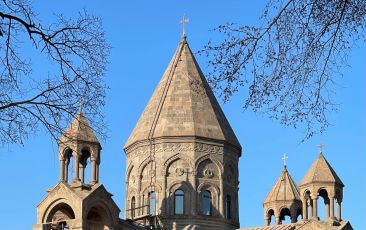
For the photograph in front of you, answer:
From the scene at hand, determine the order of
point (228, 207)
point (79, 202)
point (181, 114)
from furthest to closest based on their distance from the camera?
point (181, 114)
point (228, 207)
point (79, 202)

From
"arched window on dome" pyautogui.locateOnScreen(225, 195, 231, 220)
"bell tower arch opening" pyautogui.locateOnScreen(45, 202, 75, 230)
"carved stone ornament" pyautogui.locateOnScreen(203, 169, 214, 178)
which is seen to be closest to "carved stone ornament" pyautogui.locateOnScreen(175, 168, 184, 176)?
"carved stone ornament" pyautogui.locateOnScreen(203, 169, 214, 178)

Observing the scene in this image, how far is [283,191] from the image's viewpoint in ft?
141

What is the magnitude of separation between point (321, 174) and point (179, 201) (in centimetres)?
697

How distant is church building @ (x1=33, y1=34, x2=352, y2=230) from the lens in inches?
1410

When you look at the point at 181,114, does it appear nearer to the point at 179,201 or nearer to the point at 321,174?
the point at 179,201

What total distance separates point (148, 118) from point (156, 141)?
1720 millimetres

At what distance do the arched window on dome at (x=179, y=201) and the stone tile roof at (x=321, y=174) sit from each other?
5.96 m

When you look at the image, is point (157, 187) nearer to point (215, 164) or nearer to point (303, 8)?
point (215, 164)

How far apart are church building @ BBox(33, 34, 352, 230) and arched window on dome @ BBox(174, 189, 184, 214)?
0.12ft

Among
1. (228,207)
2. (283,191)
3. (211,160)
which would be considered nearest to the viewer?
(211,160)

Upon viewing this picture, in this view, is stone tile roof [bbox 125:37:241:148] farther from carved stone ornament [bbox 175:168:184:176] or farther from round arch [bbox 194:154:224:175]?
carved stone ornament [bbox 175:168:184:176]

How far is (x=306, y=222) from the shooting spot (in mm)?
35625

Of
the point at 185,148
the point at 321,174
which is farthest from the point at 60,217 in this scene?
the point at 321,174

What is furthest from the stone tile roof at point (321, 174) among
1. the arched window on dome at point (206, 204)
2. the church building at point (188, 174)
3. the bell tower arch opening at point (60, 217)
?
the bell tower arch opening at point (60, 217)
